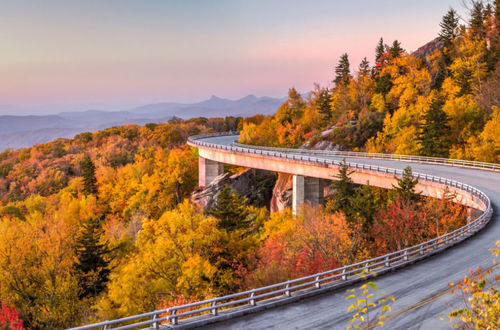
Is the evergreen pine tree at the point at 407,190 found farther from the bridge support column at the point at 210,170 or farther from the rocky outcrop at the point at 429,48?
the rocky outcrop at the point at 429,48

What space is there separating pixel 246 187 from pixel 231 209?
1403 inches

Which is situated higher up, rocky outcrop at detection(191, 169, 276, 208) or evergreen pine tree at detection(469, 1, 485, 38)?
evergreen pine tree at detection(469, 1, 485, 38)

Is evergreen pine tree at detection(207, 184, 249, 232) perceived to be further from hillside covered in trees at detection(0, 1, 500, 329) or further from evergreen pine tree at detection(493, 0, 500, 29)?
evergreen pine tree at detection(493, 0, 500, 29)

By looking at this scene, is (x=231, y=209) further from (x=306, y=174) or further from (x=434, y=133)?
(x=434, y=133)

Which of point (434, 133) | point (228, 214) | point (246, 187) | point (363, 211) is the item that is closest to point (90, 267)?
point (228, 214)

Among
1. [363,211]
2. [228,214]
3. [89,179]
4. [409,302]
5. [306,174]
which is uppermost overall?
[306,174]

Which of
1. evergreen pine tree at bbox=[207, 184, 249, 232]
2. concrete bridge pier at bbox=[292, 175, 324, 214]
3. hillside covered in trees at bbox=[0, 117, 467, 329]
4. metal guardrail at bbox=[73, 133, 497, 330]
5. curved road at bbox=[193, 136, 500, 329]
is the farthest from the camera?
concrete bridge pier at bbox=[292, 175, 324, 214]

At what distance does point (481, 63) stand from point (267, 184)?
45.0 meters

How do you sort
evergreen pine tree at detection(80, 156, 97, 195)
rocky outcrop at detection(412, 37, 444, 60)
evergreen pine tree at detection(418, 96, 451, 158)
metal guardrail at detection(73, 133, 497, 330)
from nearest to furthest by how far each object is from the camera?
metal guardrail at detection(73, 133, 497, 330), evergreen pine tree at detection(418, 96, 451, 158), evergreen pine tree at detection(80, 156, 97, 195), rocky outcrop at detection(412, 37, 444, 60)

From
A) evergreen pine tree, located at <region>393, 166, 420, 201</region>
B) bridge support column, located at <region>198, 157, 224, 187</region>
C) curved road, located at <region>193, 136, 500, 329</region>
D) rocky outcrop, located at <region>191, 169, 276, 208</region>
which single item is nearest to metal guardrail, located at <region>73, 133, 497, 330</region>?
curved road, located at <region>193, 136, 500, 329</region>

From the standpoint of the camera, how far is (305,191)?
54188 millimetres

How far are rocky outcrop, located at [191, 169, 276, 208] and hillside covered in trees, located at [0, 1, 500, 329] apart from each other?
9.29 ft

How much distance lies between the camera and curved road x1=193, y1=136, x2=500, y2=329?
13.8 meters

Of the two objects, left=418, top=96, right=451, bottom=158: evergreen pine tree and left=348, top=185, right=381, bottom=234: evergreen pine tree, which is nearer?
left=348, top=185, right=381, bottom=234: evergreen pine tree
